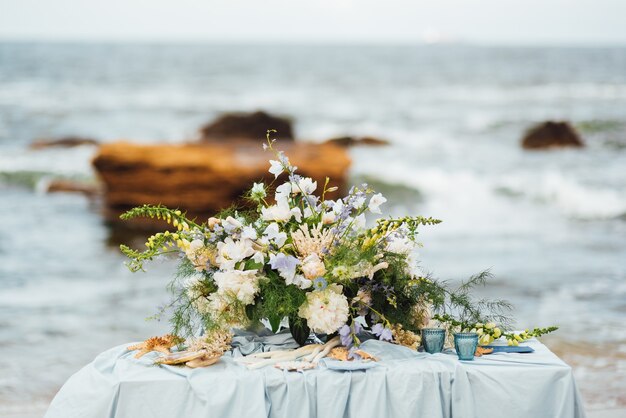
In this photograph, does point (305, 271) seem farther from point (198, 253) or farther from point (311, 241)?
point (198, 253)

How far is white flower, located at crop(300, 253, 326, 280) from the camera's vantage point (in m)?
2.78

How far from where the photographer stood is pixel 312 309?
9.17 ft

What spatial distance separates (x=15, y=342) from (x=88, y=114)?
12.2m

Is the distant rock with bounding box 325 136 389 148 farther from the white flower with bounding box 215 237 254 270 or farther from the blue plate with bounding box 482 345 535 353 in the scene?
the white flower with bounding box 215 237 254 270

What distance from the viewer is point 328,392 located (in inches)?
105

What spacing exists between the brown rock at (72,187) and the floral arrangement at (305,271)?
11296 mm

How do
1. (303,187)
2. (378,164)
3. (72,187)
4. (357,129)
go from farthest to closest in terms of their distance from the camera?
(357,129) < (378,164) < (72,187) < (303,187)

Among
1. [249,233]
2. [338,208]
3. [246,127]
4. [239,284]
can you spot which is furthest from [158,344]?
[246,127]

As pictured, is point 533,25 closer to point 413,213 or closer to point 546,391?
point 413,213

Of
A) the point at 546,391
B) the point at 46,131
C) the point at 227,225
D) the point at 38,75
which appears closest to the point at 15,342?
the point at 227,225

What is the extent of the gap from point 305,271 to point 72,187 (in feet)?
40.6

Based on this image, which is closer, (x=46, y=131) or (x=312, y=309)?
(x=312, y=309)

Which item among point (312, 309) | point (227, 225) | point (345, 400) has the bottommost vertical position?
point (345, 400)

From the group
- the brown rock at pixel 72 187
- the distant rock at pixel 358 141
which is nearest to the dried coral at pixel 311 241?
the brown rock at pixel 72 187
